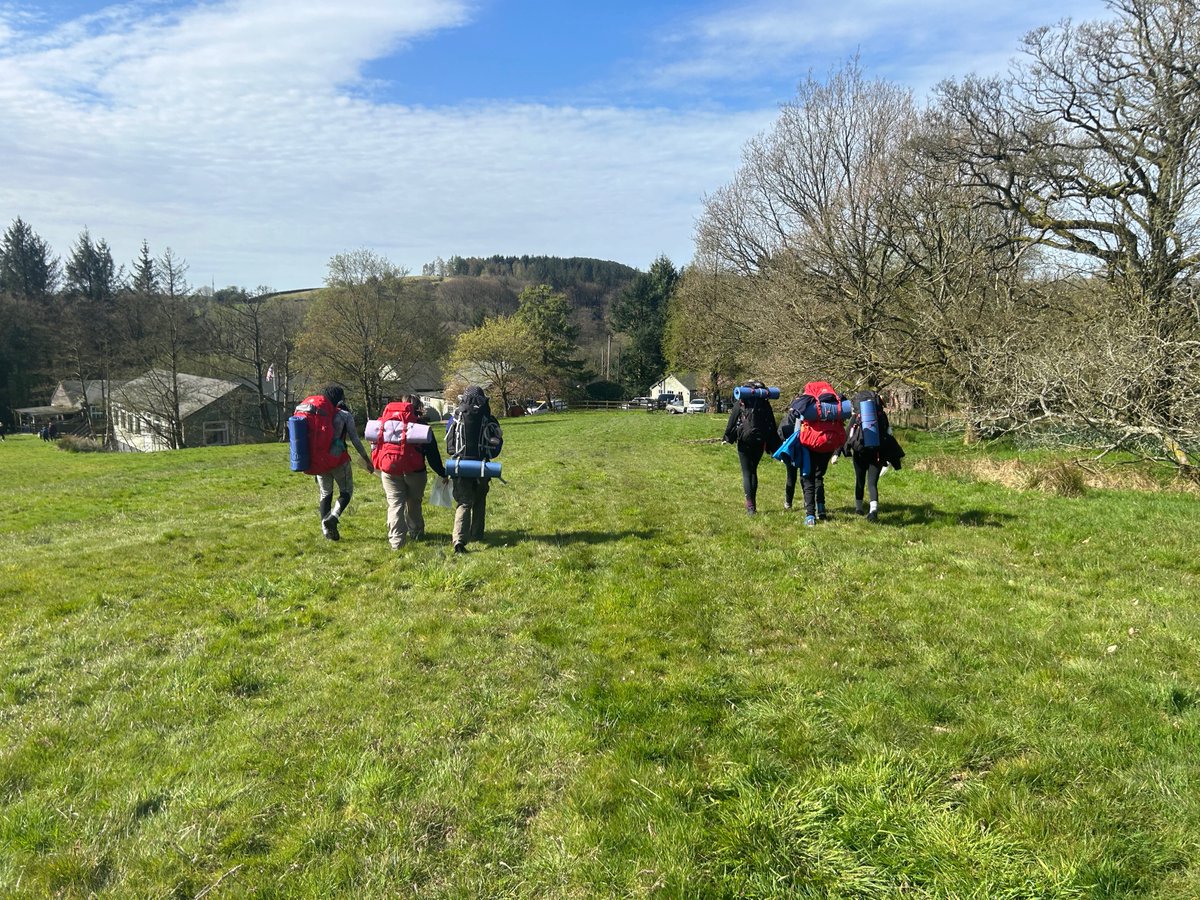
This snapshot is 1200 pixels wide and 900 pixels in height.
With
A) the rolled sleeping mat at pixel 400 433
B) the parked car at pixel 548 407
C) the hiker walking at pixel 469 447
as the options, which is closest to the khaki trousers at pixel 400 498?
the rolled sleeping mat at pixel 400 433

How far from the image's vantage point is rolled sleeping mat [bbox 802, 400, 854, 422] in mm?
8648

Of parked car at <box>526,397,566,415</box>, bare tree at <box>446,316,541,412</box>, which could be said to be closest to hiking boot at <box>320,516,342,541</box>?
bare tree at <box>446,316,541,412</box>

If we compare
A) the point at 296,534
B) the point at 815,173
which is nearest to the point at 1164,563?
the point at 296,534

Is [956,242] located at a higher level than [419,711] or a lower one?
higher

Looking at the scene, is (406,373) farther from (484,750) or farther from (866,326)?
(484,750)

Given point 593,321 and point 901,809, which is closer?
point 901,809

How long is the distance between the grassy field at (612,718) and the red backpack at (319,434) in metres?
1.05

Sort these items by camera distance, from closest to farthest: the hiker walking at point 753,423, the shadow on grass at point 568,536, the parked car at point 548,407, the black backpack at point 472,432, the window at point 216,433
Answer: the black backpack at point 472,432 < the shadow on grass at point 568,536 < the hiker walking at point 753,423 < the window at point 216,433 < the parked car at point 548,407

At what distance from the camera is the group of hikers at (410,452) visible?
758cm

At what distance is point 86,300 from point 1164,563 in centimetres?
8614

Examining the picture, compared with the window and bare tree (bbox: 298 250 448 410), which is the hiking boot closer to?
bare tree (bbox: 298 250 448 410)

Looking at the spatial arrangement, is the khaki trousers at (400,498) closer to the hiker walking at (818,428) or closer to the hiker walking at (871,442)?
the hiker walking at (818,428)

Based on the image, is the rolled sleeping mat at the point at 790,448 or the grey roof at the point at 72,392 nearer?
the rolled sleeping mat at the point at 790,448

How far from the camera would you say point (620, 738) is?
377 cm
